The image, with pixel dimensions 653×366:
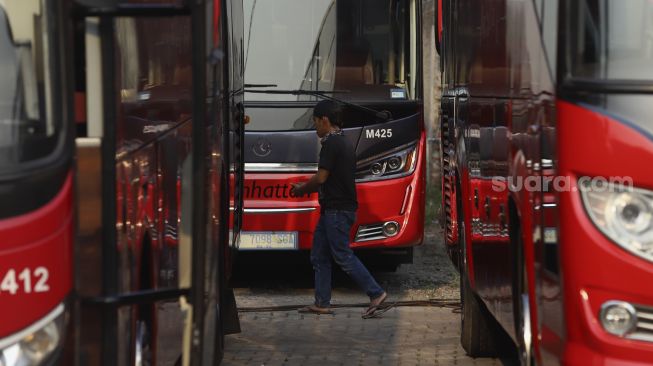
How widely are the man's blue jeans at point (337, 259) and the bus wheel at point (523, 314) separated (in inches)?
199

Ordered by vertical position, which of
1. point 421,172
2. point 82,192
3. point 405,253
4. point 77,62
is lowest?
point 405,253

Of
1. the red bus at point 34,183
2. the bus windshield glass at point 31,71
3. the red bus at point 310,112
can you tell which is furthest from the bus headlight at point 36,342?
the red bus at point 310,112

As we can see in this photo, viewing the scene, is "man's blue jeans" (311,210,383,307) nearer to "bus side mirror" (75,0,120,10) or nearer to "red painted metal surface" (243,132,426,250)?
"red painted metal surface" (243,132,426,250)

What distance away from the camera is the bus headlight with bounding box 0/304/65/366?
13.1 feet

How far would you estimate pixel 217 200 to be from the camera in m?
7.84

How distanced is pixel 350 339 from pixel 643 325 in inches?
215

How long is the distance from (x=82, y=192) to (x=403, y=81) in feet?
27.2

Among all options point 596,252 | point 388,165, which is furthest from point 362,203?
point 596,252

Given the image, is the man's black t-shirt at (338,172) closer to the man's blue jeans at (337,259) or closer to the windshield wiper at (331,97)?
the man's blue jeans at (337,259)

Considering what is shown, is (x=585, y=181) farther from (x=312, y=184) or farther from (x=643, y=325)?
(x=312, y=184)

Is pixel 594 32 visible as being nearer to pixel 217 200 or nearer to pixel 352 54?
pixel 217 200

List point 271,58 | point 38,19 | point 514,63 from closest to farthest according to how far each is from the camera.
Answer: point 38,19 < point 514,63 < point 271,58

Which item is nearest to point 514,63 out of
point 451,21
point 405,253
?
point 451,21

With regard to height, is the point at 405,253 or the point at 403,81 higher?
the point at 403,81
